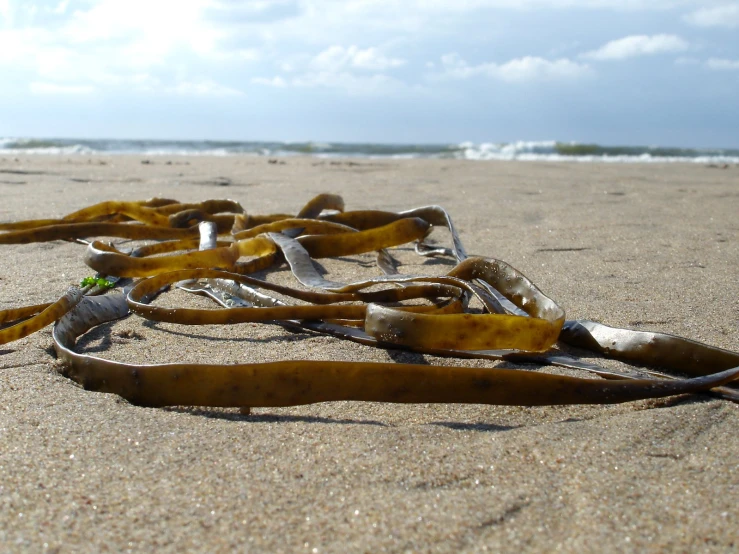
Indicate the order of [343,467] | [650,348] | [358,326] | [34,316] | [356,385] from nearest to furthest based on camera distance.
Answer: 1. [343,467]
2. [356,385]
3. [650,348]
4. [34,316]
5. [358,326]

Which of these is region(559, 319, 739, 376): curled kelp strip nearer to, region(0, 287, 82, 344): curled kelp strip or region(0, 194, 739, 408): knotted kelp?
→ region(0, 194, 739, 408): knotted kelp

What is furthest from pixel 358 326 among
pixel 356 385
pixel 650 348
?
pixel 650 348

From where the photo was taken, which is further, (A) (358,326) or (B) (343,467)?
(A) (358,326)

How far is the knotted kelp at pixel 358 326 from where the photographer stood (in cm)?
125

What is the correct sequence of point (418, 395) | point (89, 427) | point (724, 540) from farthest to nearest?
1. point (418, 395)
2. point (89, 427)
3. point (724, 540)

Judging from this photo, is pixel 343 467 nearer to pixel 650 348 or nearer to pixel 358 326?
pixel 358 326

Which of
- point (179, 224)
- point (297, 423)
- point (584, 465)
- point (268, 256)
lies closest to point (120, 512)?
point (297, 423)

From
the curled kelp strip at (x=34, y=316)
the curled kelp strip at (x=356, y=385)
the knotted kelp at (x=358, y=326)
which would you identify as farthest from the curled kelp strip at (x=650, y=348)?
the curled kelp strip at (x=34, y=316)

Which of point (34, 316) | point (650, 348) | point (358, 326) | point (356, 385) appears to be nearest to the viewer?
point (356, 385)

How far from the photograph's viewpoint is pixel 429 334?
1.44 meters

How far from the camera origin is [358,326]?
67.2 inches

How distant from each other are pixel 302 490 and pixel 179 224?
7.31 feet

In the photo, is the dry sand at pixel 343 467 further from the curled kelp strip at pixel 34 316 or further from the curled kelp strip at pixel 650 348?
the curled kelp strip at pixel 650 348

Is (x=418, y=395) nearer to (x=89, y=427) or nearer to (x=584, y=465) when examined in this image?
(x=584, y=465)
